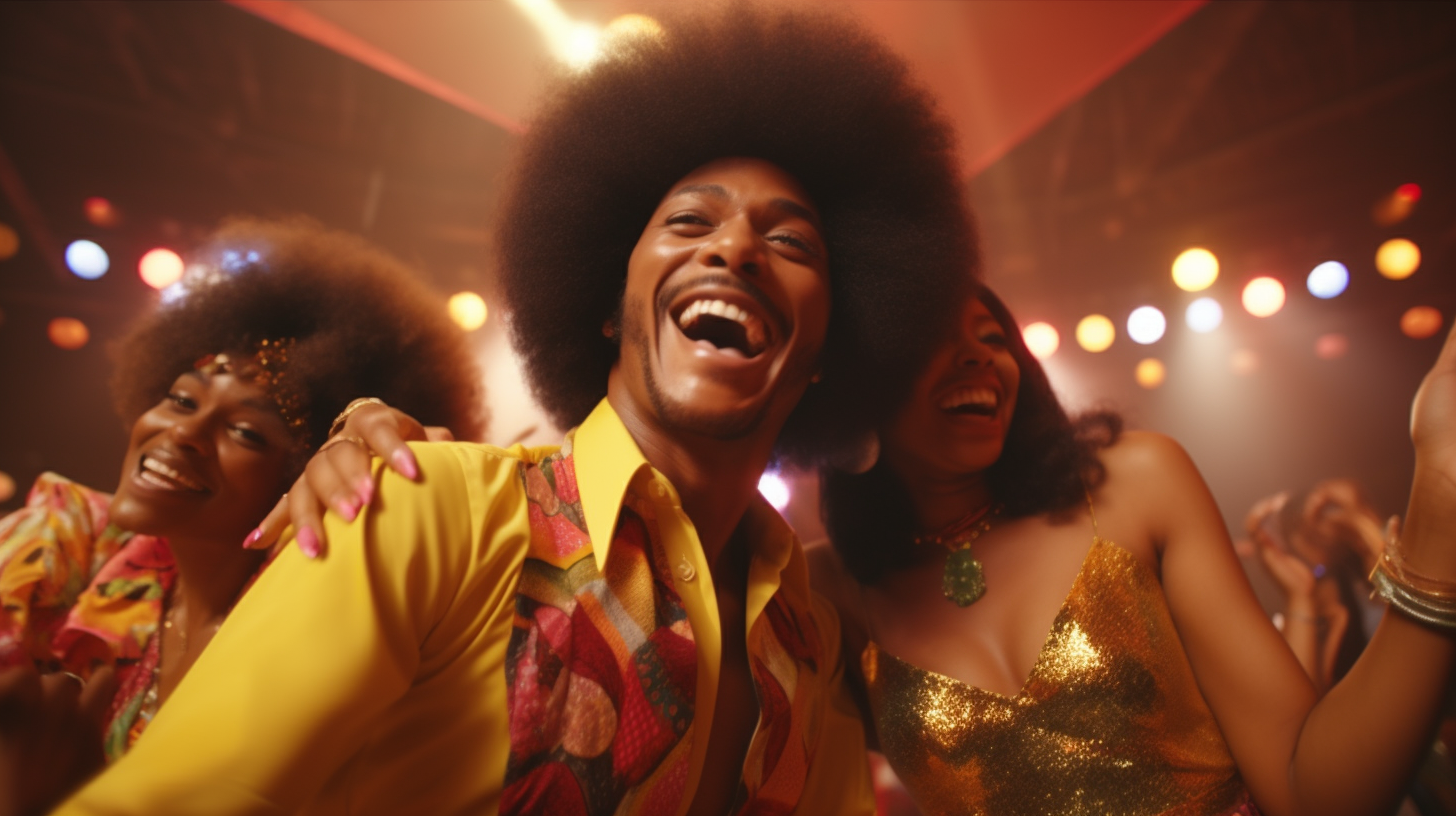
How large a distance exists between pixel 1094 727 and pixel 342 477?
5.47 feet

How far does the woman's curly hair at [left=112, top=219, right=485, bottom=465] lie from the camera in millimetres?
2209

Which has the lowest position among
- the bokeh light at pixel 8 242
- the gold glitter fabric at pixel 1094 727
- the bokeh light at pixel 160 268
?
the gold glitter fabric at pixel 1094 727

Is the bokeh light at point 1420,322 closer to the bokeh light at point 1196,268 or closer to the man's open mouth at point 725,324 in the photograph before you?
the bokeh light at point 1196,268

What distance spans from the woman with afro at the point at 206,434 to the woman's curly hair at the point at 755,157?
23.8 inches

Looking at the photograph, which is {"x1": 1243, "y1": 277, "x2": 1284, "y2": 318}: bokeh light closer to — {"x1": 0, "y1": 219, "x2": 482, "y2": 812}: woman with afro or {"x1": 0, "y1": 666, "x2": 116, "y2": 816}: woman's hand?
{"x1": 0, "y1": 219, "x2": 482, "y2": 812}: woman with afro

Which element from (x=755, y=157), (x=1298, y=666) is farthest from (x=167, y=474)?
(x=1298, y=666)

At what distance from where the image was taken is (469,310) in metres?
4.94

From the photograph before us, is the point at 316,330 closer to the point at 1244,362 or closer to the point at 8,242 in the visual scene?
the point at 8,242

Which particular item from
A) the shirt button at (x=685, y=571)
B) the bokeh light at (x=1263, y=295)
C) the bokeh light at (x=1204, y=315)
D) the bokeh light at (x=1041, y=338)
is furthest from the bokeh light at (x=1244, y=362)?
the shirt button at (x=685, y=571)

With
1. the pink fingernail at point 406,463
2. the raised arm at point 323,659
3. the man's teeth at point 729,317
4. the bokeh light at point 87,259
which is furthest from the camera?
the bokeh light at point 87,259

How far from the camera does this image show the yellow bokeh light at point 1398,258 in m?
5.20

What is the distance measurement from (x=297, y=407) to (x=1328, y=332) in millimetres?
7133

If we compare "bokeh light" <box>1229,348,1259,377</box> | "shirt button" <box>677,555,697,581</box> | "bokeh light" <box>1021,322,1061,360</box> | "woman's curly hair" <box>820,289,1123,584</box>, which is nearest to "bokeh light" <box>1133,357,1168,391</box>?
"bokeh light" <box>1229,348,1259,377</box>

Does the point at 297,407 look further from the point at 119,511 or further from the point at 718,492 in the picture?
the point at 718,492
